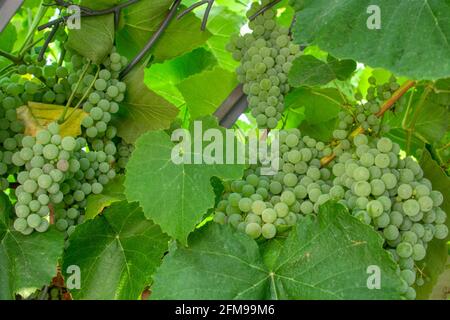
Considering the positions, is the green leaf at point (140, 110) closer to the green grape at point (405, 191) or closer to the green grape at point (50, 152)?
the green grape at point (50, 152)

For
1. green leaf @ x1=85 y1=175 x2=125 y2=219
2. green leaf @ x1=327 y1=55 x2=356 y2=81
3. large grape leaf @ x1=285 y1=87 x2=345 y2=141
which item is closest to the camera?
green leaf @ x1=85 y1=175 x2=125 y2=219

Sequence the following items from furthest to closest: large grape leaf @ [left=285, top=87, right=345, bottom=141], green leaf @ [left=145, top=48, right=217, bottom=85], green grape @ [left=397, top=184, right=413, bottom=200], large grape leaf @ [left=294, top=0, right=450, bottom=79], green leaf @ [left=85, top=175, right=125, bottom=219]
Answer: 1. green leaf @ [left=145, top=48, right=217, bottom=85]
2. large grape leaf @ [left=285, top=87, right=345, bottom=141]
3. green leaf @ [left=85, top=175, right=125, bottom=219]
4. green grape @ [left=397, top=184, right=413, bottom=200]
5. large grape leaf @ [left=294, top=0, right=450, bottom=79]

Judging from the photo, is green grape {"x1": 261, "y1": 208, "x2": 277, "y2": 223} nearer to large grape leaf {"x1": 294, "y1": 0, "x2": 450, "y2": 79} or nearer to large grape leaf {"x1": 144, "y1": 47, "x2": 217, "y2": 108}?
large grape leaf {"x1": 294, "y1": 0, "x2": 450, "y2": 79}

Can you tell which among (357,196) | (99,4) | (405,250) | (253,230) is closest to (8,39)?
(99,4)

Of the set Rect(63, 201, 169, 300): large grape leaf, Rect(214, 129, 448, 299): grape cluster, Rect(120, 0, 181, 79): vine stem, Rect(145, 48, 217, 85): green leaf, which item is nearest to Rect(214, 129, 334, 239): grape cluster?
Rect(214, 129, 448, 299): grape cluster
